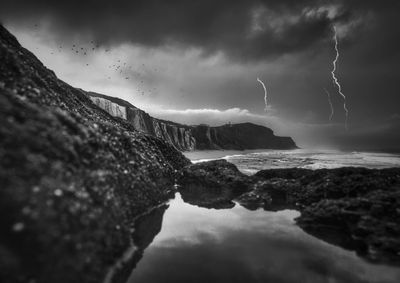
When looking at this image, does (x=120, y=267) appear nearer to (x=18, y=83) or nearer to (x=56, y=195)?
(x=56, y=195)

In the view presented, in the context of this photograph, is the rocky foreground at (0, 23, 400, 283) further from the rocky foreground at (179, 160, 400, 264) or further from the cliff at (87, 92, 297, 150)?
the cliff at (87, 92, 297, 150)

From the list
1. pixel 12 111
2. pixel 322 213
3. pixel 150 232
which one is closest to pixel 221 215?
pixel 150 232

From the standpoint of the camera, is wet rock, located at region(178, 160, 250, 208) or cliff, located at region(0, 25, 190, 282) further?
wet rock, located at region(178, 160, 250, 208)

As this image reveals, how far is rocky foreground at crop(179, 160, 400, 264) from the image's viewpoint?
4438mm

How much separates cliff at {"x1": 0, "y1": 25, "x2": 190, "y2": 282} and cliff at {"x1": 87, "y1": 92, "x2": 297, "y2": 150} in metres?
22.8

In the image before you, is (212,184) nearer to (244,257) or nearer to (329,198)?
(329,198)

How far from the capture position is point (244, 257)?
386 cm

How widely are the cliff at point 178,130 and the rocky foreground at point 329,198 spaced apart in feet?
61.6

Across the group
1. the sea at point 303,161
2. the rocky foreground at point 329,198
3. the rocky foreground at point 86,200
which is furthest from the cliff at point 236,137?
the rocky foreground at point 86,200

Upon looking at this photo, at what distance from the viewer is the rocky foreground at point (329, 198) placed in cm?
444

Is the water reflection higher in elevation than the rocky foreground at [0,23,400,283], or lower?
lower

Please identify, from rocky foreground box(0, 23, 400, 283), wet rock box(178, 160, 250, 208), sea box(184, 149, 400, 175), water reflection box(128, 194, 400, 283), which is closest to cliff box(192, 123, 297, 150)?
Answer: sea box(184, 149, 400, 175)

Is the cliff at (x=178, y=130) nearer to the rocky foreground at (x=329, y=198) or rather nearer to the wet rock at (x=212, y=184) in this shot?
the wet rock at (x=212, y=184)

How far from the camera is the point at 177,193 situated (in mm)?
7988
